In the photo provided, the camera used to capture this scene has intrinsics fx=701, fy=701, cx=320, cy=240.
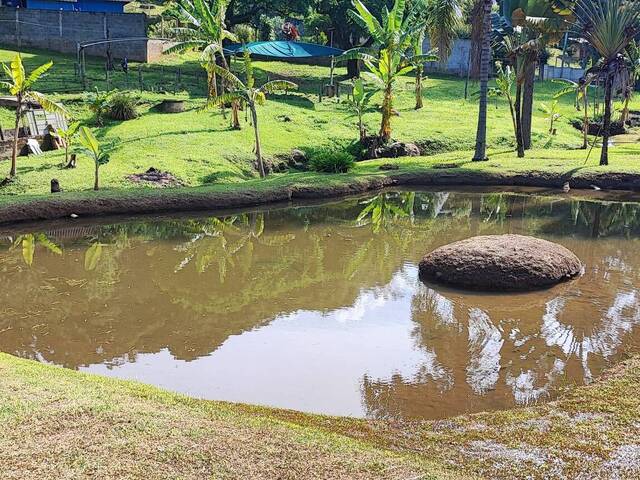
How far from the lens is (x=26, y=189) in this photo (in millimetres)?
19672

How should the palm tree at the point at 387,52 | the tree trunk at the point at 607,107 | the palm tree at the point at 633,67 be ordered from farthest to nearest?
the palm tree at the point at 633,67 → the palm tree at the point at 387,52 → the tree trunk at the point at 607,107

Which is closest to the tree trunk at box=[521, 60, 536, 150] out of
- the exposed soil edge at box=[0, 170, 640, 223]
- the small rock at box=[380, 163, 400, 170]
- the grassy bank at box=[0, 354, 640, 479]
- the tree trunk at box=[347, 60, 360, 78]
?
the exposed soil edge at box=[0, 170, 640, 223]

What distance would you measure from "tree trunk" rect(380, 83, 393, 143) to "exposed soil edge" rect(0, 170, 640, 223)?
4974 mm

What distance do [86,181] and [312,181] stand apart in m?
6.75

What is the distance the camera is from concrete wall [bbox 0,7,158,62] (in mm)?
35906

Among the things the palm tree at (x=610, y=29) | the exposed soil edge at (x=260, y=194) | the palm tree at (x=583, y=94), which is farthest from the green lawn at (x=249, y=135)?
the palm tree at (x=610, y=29)

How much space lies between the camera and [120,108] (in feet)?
89.5

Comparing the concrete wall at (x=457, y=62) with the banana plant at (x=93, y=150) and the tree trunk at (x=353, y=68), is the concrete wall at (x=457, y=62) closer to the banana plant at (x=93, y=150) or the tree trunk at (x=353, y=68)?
the tree trunk at (x=353, y=68)

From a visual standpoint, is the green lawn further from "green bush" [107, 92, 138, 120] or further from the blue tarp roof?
the blue tarp roof

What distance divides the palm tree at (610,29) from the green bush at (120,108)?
54.3 ft

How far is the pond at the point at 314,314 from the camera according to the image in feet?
28.6

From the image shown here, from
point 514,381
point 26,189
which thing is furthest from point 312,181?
point 514,381

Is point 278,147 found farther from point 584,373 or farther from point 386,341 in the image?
point 584,373

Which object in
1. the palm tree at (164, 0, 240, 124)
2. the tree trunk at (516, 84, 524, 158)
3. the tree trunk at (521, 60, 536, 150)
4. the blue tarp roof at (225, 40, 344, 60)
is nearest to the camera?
the tree trunk at (516, 84, 524, 158)
